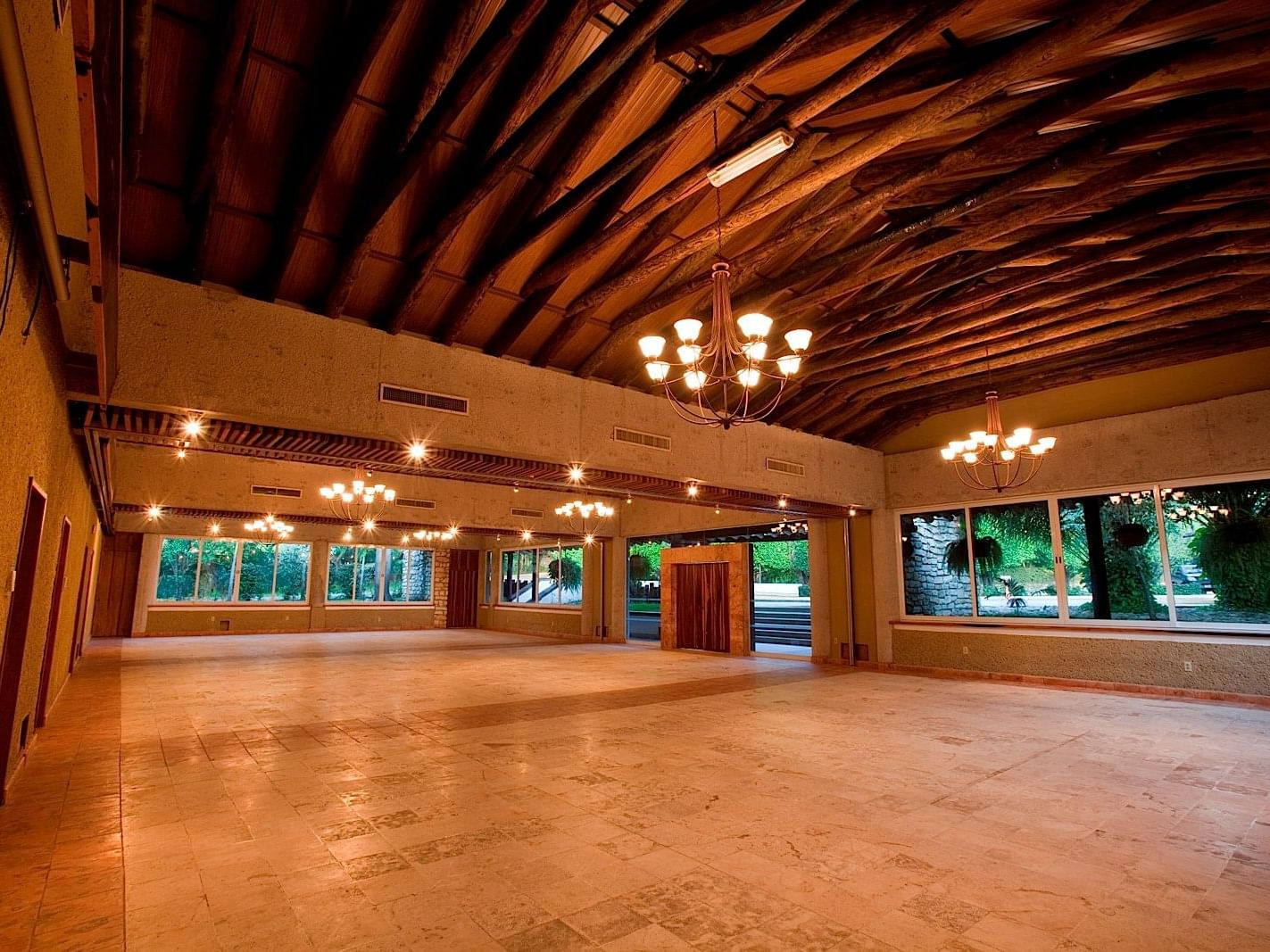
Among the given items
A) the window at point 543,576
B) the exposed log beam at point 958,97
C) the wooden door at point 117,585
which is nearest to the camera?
the exposed log beam at point 958,97

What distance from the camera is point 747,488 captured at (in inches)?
370

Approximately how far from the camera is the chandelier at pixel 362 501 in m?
12.9

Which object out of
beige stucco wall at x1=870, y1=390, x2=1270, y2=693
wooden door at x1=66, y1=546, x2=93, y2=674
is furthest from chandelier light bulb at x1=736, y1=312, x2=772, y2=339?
wooden door at x1=66, y1=546, x2=93, y2=674

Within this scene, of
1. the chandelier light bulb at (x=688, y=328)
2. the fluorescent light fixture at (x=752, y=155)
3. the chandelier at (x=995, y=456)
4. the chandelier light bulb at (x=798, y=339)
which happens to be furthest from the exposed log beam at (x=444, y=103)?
the chandelier at (x=995, y=456)

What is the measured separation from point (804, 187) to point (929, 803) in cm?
428

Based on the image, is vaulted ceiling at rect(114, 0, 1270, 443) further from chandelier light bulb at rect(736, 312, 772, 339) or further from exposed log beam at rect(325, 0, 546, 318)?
chandelier light bulb at rect(736, 312, 772, 339)

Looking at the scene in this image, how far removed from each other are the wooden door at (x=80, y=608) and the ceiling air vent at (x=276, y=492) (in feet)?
9.08

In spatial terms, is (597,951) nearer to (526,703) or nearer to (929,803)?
(929,803)

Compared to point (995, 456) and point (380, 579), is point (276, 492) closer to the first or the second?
point (380, 579)

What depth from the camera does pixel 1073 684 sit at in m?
9.03

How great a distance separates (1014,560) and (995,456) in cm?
181

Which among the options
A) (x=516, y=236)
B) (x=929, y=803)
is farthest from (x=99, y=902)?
(x=516, y=236)

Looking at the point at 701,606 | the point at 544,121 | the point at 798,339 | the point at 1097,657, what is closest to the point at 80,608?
the point at 544,121

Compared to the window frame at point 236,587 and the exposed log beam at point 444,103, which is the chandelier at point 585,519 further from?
the exposed log beam at point 444,103
